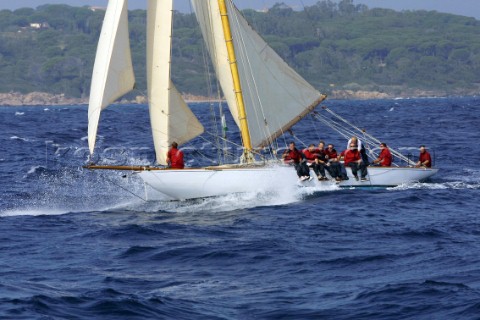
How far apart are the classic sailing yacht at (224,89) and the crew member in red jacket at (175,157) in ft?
1.37

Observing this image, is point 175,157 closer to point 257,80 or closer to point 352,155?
point 257,80

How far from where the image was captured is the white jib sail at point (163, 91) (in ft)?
97.4

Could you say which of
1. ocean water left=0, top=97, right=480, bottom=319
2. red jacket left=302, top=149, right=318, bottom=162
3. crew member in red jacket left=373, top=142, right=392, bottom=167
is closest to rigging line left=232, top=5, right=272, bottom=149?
red jacket left=302, top=149, right=318, bottom=162

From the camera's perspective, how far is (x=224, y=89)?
107ft

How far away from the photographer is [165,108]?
98.8ft

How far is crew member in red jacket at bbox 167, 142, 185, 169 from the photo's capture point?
29.9m

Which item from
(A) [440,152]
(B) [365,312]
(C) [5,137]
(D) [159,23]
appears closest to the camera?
(B) [365,312]

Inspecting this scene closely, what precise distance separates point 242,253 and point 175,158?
842 centimetres

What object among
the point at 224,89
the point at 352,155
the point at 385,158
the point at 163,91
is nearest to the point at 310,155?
the point at 352,155

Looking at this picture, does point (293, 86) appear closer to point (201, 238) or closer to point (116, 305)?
point (201, 238)

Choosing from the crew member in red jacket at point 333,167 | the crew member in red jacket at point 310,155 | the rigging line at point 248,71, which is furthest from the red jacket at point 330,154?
the rigging line at point 248,71

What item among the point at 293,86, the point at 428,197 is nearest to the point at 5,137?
the point at 293,86

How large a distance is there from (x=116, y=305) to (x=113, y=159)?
3282 cm

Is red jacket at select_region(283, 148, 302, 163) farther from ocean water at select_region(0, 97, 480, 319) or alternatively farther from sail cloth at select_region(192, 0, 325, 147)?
sail cloth at select_region(192, 0, 325, 147)
